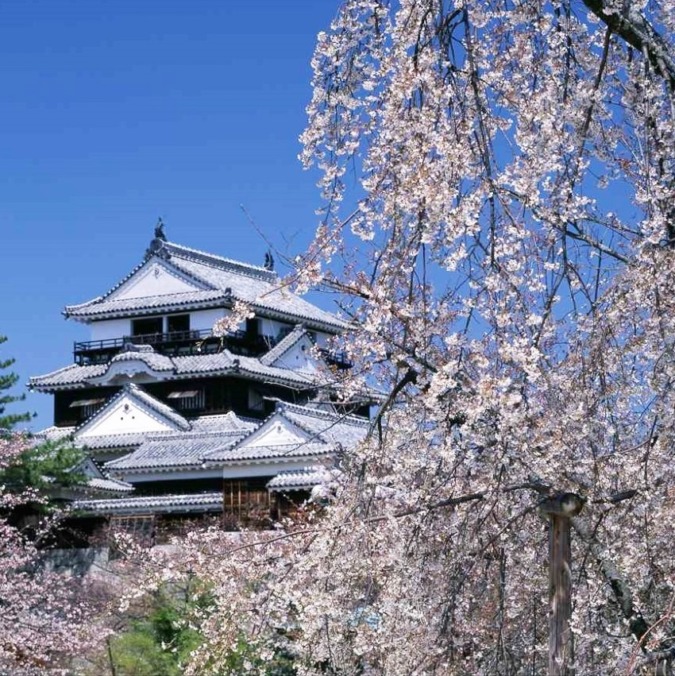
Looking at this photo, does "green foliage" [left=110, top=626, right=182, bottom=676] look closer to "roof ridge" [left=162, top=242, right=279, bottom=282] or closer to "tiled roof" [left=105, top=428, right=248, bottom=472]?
"tiled roof" [left=105, top=428, right=248, bottom=472]

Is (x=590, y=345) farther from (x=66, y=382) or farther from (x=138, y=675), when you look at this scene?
(x=66, y=382)

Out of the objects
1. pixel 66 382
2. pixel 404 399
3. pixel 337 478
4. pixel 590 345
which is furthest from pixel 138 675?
pixel 66 382

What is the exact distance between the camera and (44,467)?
64.1 feet

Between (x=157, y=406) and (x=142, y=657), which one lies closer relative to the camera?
(x=142, y=657)

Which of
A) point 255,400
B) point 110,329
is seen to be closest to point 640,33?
point 255,400

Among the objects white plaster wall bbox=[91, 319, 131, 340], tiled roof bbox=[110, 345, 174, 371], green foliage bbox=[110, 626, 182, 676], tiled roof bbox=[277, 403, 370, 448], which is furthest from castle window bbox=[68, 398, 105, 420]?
green foliage bbox=[110, 626, 182, 676]

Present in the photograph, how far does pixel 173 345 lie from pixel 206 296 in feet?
5.83

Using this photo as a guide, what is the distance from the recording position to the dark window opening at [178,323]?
1211 inches

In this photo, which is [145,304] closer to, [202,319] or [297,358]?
[202,319]

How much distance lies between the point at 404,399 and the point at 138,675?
30.5 feet

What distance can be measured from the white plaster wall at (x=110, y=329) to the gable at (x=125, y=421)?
345 cm

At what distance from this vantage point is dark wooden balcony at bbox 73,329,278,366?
29.3 metres

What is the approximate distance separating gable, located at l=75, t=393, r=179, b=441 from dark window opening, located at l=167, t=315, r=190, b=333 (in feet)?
10.3

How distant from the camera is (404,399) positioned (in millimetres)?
4770
